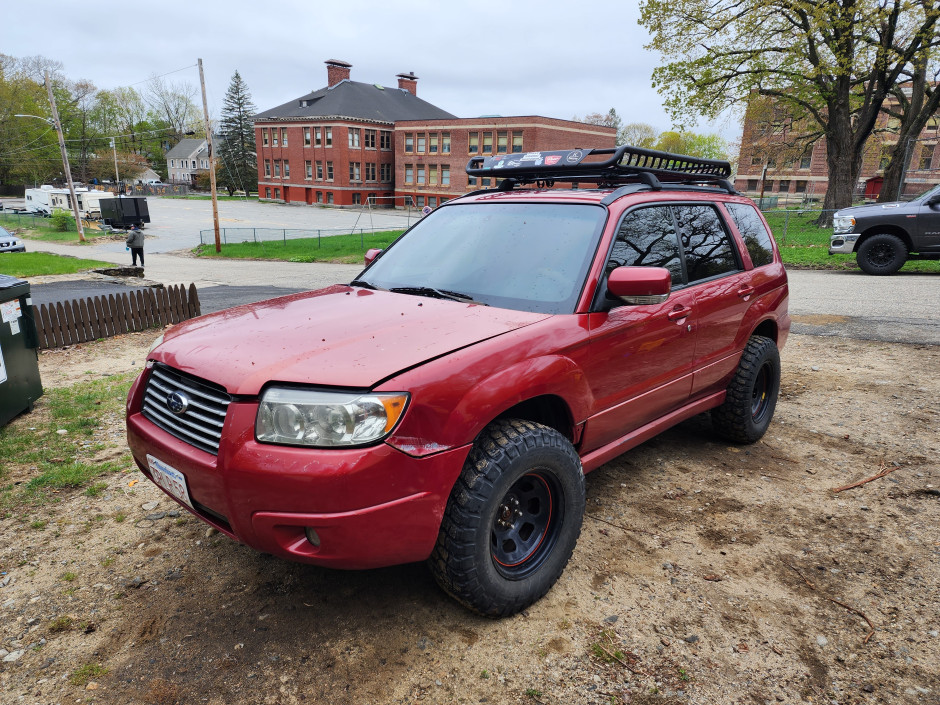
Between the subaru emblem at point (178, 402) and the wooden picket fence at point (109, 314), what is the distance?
6393 mm

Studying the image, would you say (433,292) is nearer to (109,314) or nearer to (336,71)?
(109,314)

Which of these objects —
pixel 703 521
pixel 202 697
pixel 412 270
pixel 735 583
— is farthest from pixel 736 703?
pixel 412 270

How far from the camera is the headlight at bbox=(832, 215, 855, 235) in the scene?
44.3ft

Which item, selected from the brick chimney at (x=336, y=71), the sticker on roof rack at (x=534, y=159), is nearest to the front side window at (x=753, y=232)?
the sticker on roof rack at (x=534, y=159)

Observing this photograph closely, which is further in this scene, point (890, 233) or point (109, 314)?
point (890, 233)

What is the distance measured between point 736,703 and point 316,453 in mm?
1816

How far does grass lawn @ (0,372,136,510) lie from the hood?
5.91 ft

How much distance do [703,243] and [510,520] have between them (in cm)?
236

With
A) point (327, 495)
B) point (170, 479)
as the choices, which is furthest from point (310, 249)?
point (327, 495)

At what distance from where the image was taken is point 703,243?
12.9ft

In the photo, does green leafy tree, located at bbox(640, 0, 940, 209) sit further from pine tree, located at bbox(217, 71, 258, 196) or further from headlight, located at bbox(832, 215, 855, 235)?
pine tree, located at bbox(217, 71, 258, 196)

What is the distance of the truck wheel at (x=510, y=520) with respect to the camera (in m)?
2.37

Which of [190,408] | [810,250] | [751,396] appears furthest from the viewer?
[810,250]

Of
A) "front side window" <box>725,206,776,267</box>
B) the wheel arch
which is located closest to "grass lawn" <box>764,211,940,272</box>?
the wheel arch
